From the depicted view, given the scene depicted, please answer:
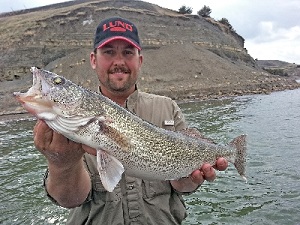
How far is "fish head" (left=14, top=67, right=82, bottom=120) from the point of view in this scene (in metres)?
3.11

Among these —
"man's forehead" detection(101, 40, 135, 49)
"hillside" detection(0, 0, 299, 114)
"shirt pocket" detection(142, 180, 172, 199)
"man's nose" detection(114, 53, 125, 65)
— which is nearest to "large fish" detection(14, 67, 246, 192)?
"shirt pocket" detection(142, 180, 172, 199)

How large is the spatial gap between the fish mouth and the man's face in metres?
0.97

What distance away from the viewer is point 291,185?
383 inches

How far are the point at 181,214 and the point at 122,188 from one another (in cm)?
80

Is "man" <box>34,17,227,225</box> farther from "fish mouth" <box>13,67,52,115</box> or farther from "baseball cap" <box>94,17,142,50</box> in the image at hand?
"fish mouth" <box>13,67,52,115</box>

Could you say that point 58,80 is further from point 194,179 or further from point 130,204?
point 194,179

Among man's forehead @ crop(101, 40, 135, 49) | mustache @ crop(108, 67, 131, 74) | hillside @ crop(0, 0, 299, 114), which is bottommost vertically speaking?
mustache @ crop(108, 67, 131, 74)

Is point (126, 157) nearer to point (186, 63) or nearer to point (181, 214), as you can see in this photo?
point (181, 214)

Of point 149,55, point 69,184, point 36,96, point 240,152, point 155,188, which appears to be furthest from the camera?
point 149,55

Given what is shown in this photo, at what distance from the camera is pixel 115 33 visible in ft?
13.7

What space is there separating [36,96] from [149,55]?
163 ft

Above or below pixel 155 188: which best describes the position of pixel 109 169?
above

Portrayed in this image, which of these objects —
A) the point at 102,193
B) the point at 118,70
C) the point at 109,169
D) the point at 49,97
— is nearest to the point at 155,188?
the point at 102,193

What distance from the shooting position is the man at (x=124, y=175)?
3.35 m
